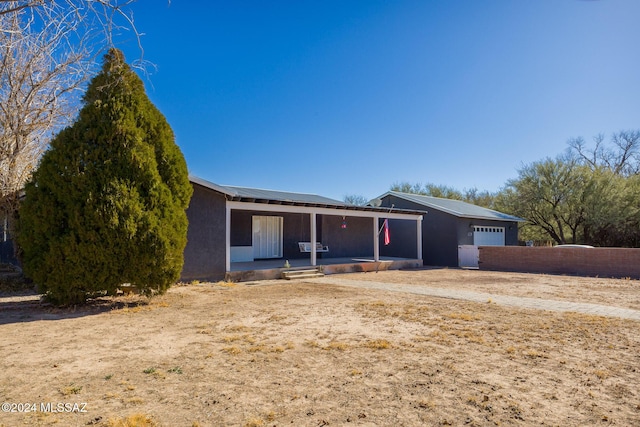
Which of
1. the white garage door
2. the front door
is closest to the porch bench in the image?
the front door

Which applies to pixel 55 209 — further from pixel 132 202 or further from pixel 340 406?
pixel 340 406

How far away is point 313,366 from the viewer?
432cm

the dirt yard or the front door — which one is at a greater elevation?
the front door

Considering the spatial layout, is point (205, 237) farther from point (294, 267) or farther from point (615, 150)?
point (615, 150)

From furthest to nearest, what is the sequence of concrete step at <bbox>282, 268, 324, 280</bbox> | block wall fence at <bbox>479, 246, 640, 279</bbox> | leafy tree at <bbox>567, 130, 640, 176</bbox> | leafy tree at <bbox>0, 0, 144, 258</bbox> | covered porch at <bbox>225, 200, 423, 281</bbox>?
1. leafy tree at <bbox>567, 130, 640, 176</bbox>
2. block wall fence at <bbox>479, 246, 640, 279</bbox>
3. covered porch at <bbox>225, 200, 423, 281</bbox>
4. concrete step at <bbox>282, 268, 324, 280</bbox>
5. leafy tree at <bbox>0, 0, 144, 258</bbox>

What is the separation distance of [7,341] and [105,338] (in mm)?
1219

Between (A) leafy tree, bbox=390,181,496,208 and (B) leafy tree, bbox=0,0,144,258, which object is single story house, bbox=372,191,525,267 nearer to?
(B) leafy tree, bbox=0,0,144,258

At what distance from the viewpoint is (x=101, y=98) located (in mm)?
7660

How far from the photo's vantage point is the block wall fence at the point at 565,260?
48.4ft

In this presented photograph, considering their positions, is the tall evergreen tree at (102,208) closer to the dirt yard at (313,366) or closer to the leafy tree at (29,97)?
the dirt yard at (313,366)

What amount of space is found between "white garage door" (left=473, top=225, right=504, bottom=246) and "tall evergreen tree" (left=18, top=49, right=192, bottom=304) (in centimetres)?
1743

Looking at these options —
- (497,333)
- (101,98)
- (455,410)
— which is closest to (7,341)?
(101,98)

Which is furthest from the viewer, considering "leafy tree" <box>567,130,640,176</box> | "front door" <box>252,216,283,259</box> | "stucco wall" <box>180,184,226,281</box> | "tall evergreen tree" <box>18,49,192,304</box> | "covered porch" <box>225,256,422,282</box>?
"leafy tree" <box>567,130,640,176</box>

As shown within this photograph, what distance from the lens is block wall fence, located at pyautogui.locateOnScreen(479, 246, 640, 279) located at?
48.4 feet
